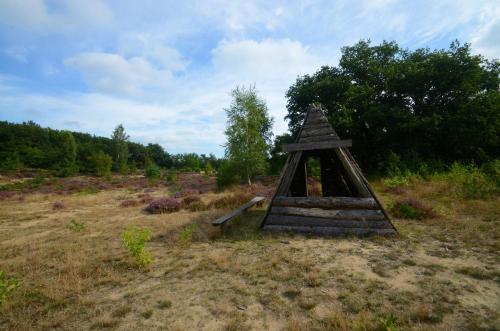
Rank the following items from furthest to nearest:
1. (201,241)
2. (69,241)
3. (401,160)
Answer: (401,160), (69,241), (201,241)

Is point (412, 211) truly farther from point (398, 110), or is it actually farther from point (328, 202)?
point (398, 110)

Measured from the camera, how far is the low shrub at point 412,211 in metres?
7.52

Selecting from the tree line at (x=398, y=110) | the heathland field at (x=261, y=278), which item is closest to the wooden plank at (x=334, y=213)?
the heathland field at (x=261, y=278)

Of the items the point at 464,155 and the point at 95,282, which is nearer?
the point at 95,282

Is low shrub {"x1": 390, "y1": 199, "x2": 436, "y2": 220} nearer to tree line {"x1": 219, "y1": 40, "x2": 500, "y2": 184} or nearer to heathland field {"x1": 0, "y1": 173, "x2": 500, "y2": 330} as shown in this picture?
heathland field {"x1": 0, "y1": 173, "x2": 500, "y2": 330}

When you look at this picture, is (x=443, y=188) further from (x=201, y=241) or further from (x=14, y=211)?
(x=14, y=211)

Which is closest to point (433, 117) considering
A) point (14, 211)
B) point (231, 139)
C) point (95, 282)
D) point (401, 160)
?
point (401, 160)

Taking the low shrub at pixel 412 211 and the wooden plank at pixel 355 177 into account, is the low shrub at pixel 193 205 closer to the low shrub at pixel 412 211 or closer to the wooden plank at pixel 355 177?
the wooden plank at pixel 355 177

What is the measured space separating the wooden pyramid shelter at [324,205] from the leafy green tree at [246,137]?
13219mm

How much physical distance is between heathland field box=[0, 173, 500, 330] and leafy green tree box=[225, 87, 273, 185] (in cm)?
1288

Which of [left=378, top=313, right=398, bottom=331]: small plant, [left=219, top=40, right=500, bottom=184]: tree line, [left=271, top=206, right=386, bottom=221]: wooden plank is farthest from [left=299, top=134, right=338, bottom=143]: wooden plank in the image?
[left=219, top=40, right=500, bottom=184]: tree line

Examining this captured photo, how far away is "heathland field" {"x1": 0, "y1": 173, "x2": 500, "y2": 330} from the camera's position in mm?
3119

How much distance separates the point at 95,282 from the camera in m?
4.39

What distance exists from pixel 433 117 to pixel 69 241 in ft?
72.5
